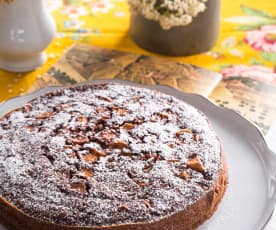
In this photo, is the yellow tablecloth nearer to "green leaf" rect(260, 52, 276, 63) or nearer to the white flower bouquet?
"green leaf" rect(260, 52, 276, 63)

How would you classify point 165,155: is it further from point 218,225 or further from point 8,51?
point 8,51

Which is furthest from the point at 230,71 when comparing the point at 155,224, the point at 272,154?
the point at 155,224

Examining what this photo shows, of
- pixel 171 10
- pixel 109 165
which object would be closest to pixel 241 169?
pixel 109 165

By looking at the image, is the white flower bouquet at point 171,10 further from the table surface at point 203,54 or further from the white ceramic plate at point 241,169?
the white ceramic plate at point 241,169

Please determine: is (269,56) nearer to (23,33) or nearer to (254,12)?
(254,12)

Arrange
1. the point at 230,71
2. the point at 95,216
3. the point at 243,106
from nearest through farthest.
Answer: the point at 95,216
the point at 243,106
the point at 230,71

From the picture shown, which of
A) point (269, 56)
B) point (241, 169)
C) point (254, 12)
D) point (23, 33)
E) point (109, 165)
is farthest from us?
point (254, 12)
